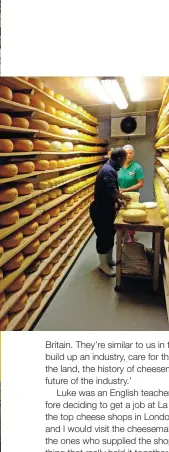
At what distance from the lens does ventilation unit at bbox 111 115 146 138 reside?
608 centimetres

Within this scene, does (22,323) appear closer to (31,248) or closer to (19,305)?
(19,305)

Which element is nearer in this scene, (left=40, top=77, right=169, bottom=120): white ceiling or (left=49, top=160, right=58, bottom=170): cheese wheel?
(left=49, top=160, right=58, bottom=170): cheese wheel

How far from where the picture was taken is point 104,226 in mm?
3178

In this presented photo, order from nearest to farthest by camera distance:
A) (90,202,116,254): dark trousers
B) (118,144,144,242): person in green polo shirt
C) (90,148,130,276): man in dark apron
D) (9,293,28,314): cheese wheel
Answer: (9,293,28,314): cheese wheel
(90,148,130,276): man in dark apron
(90,202,116,254): dark trousers
(118,144,144,242): person in green polo shirt

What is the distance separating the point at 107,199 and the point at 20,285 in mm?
1371

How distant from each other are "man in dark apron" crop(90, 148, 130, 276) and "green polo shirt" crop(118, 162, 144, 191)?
3.03ft

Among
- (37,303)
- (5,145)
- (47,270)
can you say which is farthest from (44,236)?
(5,145)

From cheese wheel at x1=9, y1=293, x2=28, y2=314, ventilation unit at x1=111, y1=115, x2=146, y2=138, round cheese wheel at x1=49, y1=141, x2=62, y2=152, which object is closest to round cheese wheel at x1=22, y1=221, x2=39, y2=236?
cheese wheel at x1=9, y1=293, x2=28, y2=314

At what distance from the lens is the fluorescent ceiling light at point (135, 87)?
3386mm

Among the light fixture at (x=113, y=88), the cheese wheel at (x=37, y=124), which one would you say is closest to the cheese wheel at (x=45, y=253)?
the cheese wheel at (x=37, y=124)

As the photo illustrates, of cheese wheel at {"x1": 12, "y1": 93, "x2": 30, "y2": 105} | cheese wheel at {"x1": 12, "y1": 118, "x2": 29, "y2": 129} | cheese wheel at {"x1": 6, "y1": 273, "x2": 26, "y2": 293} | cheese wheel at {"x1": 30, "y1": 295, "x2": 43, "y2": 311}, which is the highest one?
cheese wheel at {"x1": 12, "y1": 93, "x2": 30, "y2": 105}

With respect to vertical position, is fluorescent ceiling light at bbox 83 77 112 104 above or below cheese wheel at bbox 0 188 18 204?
above

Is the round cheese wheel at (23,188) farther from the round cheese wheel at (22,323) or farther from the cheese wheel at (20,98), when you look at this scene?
the round cheese wheel at (22,323)

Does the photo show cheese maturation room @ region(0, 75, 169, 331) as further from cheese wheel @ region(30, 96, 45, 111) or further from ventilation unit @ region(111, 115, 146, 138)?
ventilation unit @ region(111, 115, 146, 138)
